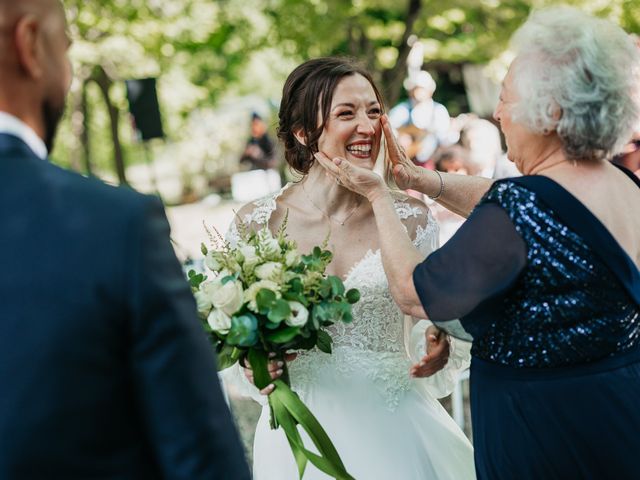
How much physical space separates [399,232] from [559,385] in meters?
0.68

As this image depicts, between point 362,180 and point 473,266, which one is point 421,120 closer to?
point 362,180

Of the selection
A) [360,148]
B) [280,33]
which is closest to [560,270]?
[360,148]

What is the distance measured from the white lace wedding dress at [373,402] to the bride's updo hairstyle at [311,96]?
56 cm

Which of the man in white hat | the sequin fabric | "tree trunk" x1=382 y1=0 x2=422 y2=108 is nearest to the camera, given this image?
the sequin fabric

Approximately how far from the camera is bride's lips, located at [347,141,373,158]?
121 inches

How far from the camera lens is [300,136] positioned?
3.26 meters

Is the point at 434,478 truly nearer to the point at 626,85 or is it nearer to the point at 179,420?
the point at 626,85

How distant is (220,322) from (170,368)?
46.1 inches

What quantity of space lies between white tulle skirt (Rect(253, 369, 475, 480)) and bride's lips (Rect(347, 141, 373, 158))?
2.91 feet

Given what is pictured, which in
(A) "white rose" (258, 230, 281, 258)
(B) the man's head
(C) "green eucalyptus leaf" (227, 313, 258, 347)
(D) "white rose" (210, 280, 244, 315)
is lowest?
(C) "green eucalyptus leaf" (227, 313, 258, 347)

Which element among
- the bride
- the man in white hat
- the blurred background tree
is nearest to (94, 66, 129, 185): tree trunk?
the blurred background tree

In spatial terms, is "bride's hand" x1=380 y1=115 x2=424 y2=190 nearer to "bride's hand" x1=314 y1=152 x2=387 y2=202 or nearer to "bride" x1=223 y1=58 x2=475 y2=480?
"bride" x1=223 y1=58 x2=475 y2=480

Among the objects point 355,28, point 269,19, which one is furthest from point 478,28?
point 269,19

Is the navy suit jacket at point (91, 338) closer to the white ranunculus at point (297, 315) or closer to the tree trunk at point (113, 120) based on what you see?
the white ranunculus at point (297, 315)
